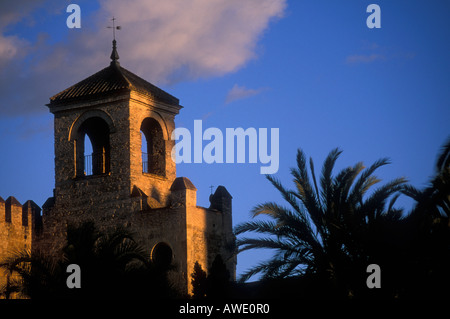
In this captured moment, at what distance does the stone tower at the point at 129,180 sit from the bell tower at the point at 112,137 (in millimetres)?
35

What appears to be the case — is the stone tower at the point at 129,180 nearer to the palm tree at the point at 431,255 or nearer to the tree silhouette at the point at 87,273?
the tree silhouette at the point at 87,273

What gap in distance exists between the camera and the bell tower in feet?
115

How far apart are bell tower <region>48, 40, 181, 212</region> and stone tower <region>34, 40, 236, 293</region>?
0.03 meters

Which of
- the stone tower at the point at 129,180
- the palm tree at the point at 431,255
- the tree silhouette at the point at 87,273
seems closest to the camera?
the palm tree at the point at 431,255

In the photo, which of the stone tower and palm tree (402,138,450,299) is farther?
the stone tower

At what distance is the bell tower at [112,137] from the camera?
35000 millimetres

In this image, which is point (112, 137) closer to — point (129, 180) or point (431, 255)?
point (129, 180)

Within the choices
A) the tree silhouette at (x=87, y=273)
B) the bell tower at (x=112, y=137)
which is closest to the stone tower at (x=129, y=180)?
the bell tower at (x=112, y=137)

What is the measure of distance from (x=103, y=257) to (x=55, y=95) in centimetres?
1200

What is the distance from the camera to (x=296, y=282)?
2578 cm

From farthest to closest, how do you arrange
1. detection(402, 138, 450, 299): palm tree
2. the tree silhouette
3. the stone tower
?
the stone tower → the tree silhouette → detection(402, 138, 450, 299): palm tree

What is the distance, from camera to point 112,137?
35.2m

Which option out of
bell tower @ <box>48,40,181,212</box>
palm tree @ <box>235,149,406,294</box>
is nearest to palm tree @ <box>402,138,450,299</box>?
palm tree @ <box>235,149,406,294</box>

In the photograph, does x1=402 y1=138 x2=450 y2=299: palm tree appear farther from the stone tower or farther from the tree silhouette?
the stone tower
